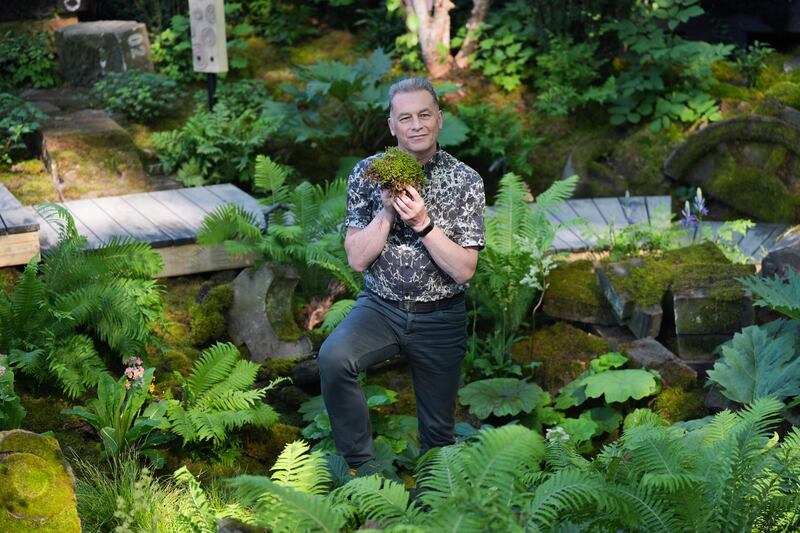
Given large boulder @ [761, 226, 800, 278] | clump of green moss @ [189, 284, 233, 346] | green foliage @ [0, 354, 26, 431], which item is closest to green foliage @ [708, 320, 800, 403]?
large boulder @ [761, 226, 800, 278]

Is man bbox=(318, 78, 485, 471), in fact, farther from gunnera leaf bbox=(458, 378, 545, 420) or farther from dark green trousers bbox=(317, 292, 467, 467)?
gunnera leaf bbox=(458, 378, 545, 420)

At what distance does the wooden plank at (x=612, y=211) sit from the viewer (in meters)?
7.88

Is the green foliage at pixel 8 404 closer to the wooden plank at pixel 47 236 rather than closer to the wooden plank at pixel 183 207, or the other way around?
the wooden plank at pixel 47 236

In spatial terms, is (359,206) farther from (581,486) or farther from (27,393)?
(27,393)

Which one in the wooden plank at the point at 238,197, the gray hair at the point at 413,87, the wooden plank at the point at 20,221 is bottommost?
the wooden plank at the point at 238,197

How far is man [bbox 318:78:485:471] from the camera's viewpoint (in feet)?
14.1

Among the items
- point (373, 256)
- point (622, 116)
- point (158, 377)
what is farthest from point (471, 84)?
point (373, 256)

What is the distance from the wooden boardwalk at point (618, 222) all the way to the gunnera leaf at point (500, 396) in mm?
Result: 1581

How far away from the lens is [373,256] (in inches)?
170

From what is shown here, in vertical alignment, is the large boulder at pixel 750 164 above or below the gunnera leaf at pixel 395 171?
below

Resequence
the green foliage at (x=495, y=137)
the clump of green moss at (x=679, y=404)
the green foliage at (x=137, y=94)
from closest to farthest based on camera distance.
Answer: the clump of green moss at (x=679, y=404), the green foliage at (x=495, y=137), the green foliage at (x=137, y=94)

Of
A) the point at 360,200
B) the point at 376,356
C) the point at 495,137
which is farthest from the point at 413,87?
the point at 495,137

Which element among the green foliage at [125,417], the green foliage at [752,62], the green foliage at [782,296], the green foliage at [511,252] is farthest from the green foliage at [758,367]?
the green foliage at [752,62]

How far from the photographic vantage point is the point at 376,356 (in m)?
4.38
